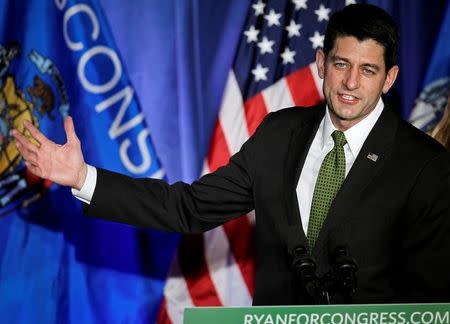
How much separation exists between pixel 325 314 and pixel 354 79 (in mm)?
810

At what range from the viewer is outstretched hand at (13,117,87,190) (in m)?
2.17

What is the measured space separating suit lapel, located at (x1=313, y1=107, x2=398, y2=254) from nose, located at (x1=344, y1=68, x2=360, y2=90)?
0.50 ft

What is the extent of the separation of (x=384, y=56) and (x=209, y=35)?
1323mm


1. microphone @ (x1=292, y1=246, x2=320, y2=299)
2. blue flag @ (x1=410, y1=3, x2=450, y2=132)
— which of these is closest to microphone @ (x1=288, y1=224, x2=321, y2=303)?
microphone @ (x1=292, y1=246, x2=320, y2=299)

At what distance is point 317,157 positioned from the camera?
91.0 inches

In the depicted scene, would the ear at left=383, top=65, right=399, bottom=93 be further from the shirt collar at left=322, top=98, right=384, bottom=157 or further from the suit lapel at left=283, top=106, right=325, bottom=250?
the suit lapel at left=283, top=106, right=325, bottom=250

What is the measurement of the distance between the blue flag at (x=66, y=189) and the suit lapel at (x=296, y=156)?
1145 mm

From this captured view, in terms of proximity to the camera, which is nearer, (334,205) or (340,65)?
(334,205)

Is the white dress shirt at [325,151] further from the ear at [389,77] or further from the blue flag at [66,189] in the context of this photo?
the blue flag at [66,189]

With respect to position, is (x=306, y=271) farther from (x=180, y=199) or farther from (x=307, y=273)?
(x=180, y=199)

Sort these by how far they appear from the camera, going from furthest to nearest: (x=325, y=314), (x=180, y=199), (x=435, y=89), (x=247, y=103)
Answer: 1. (x=435, y=89)
2. (x=247, y=103)
3. (x=180, y=199)
4. (x=325, y=314)

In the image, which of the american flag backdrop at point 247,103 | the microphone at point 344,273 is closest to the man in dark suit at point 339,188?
the microphone at point 344,273

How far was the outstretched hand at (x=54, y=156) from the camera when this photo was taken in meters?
2.17

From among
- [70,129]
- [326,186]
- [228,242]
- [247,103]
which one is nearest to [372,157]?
[326,186]
